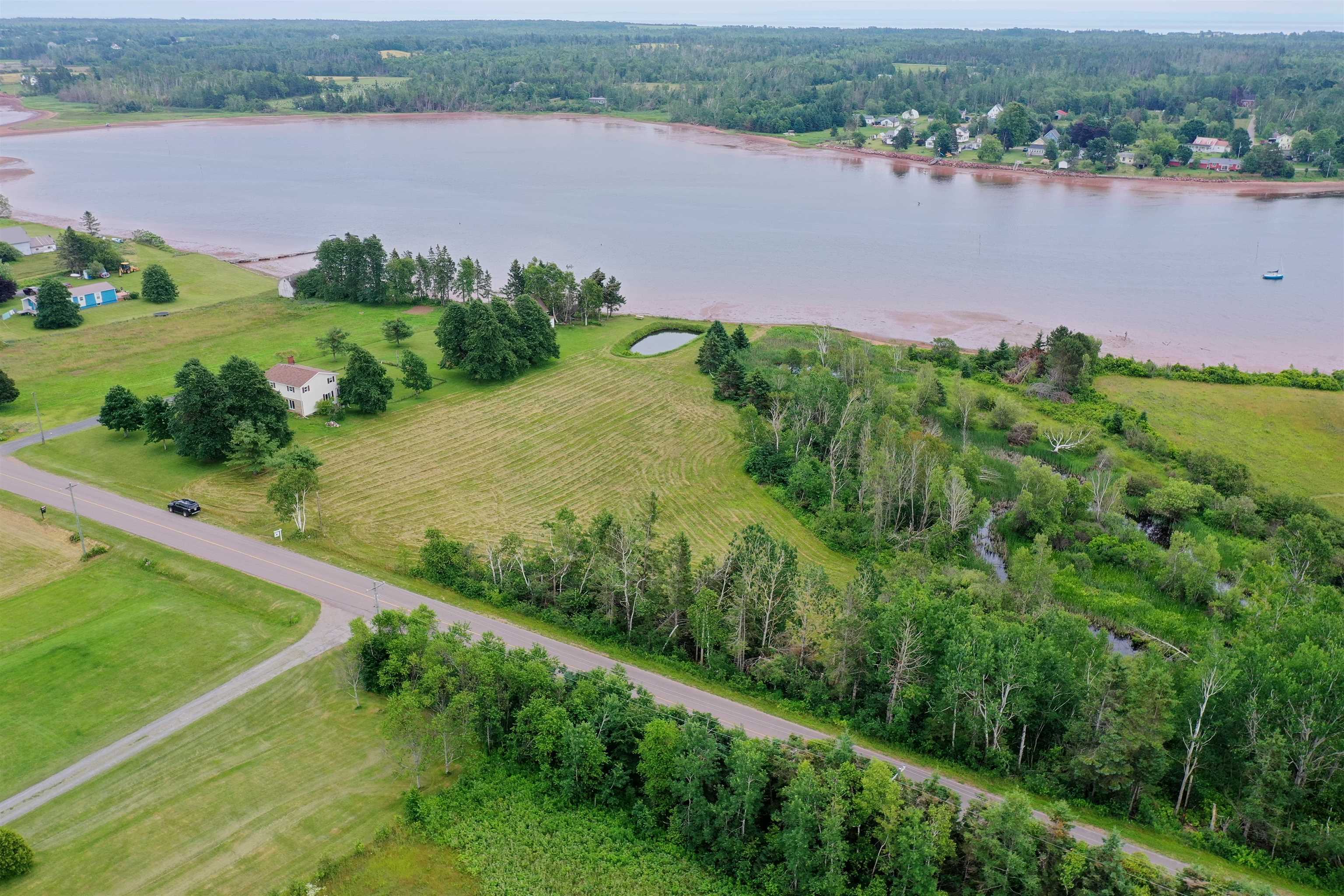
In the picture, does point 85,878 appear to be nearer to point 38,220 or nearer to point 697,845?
point 697,845

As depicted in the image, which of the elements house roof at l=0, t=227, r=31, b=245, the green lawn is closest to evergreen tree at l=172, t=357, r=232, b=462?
the green lawn

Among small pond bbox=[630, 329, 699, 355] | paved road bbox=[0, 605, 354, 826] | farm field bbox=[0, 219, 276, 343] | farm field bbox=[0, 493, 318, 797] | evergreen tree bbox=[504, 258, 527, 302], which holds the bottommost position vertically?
paved road bbox=[0, 605, 354, 826]

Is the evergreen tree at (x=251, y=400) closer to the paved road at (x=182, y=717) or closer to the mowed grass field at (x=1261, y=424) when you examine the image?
the paved road at (x=182, y=717)

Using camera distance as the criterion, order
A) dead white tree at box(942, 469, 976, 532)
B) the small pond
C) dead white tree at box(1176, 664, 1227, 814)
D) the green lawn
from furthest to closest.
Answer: the small pond < the green lawn < dead white tree at box(942, 469, 976, 532) < dead white tree at box(1176, 664, 1227, 814)

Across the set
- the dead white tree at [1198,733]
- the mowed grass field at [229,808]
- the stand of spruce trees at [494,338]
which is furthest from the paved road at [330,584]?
the stand of spruce trees at [494,338]

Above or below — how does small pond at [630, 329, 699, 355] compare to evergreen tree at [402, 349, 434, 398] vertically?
below

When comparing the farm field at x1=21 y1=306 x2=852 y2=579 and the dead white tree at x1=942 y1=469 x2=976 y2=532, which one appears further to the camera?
the farm field at x1=21 y1=306 x2=852 y2=579

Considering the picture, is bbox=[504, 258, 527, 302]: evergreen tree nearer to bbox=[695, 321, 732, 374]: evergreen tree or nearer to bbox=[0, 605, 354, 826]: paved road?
bbox=[695, 321, 732, 374]: evergreen tree

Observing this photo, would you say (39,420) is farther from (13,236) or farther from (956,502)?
(956,502)
